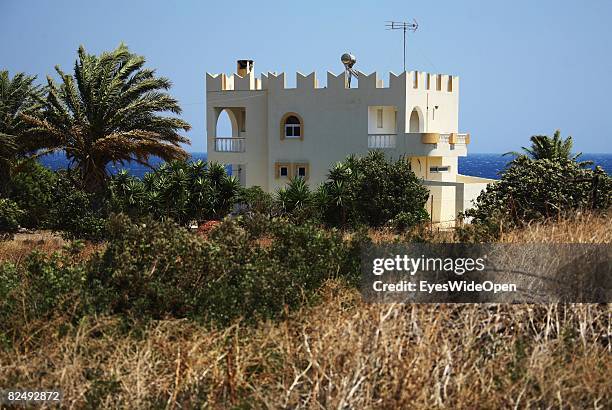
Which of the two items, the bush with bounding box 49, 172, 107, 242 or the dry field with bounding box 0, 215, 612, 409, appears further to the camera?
the bush with bounding box 49, 172, 107, 242

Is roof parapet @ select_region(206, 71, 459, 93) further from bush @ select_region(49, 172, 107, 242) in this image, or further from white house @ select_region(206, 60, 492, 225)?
bush @ select_region(49, 172, 107, 242)

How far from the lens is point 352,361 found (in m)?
8.09

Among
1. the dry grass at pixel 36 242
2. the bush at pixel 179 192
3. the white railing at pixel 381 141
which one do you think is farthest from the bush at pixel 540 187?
the dry grass at pixel 36 242

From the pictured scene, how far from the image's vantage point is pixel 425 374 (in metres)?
7.88

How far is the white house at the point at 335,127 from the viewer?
103 feet

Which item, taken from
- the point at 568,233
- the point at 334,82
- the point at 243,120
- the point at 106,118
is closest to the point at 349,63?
the point at 334,82

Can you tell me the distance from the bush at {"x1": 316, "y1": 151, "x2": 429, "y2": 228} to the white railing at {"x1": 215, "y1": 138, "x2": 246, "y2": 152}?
763 cm

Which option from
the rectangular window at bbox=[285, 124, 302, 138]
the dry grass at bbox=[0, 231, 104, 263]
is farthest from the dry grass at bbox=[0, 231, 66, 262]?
the rectangular window at bbox=[285, 124, 302, 138]

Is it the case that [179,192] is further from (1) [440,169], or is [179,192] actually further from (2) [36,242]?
(1) [440,169]

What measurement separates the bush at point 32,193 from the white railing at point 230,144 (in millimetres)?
6880

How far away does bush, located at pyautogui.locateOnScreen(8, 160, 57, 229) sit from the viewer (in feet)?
98.0

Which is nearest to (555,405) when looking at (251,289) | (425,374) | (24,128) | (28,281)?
(425,374)

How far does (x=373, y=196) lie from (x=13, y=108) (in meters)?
12.5

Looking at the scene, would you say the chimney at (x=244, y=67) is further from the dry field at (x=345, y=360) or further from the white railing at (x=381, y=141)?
the dry field at (x=345, y=360)
